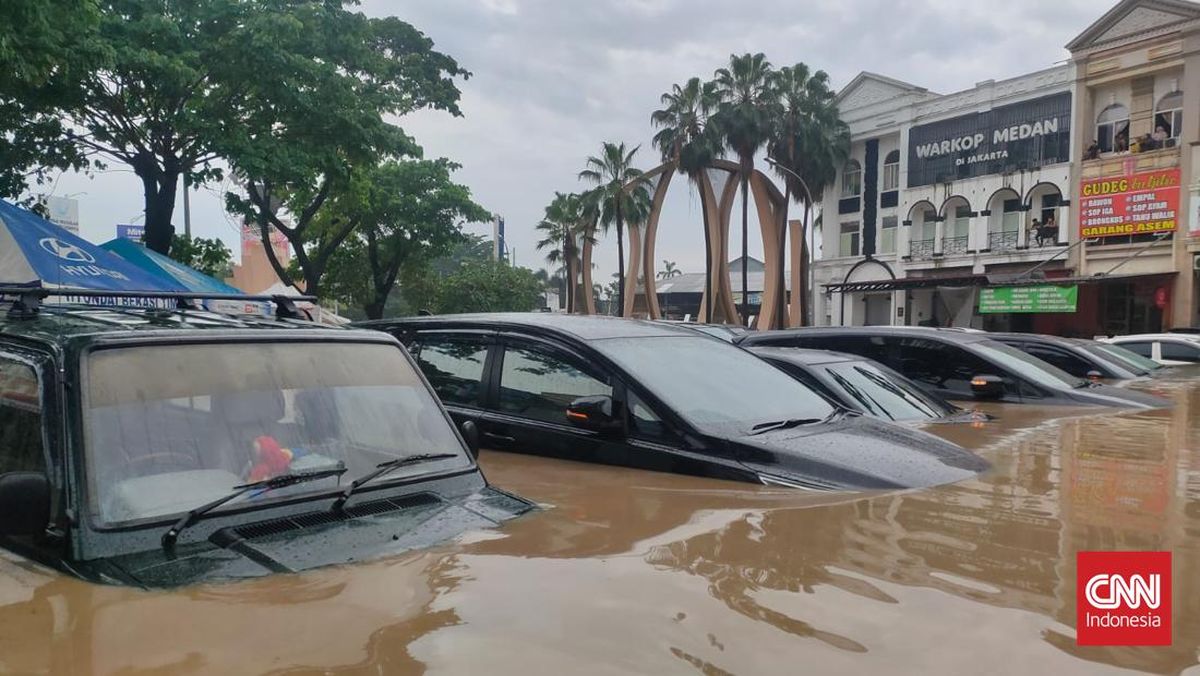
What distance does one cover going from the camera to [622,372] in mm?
4355

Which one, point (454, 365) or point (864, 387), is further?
point (864, 387)

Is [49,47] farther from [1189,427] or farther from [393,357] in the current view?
[1189,427]

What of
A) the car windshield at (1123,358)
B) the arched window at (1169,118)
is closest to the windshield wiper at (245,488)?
the car windshield at (1123,358)

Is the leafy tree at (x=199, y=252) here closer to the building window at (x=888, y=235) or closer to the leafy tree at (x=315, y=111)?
the leafy tree at (x=315, y=111)

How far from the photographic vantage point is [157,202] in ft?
50.2

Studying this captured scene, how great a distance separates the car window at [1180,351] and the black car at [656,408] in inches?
569

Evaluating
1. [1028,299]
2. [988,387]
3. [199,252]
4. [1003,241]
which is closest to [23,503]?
[988,387]

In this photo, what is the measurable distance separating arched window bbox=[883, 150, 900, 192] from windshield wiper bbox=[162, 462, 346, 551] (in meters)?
40.2

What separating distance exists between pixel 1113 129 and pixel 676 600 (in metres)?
36.2

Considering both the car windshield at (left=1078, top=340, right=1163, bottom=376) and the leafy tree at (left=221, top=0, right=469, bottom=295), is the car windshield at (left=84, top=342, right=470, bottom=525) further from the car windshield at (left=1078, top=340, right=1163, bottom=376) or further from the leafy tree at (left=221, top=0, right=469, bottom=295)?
the leafy tree at (left=221, top=0, right=469, bottom=295)

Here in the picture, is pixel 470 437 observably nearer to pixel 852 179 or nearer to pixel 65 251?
pixel 65 251

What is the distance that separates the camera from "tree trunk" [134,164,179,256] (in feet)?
49.8

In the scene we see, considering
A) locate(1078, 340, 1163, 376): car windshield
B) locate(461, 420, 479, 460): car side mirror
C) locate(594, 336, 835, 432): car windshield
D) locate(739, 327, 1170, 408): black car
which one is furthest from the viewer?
locate(1078, 340, 1163, 376): car windshield

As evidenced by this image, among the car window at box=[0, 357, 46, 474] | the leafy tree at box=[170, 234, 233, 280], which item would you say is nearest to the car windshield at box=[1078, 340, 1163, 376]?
the car window at box=[0, 357, 46, 474]
